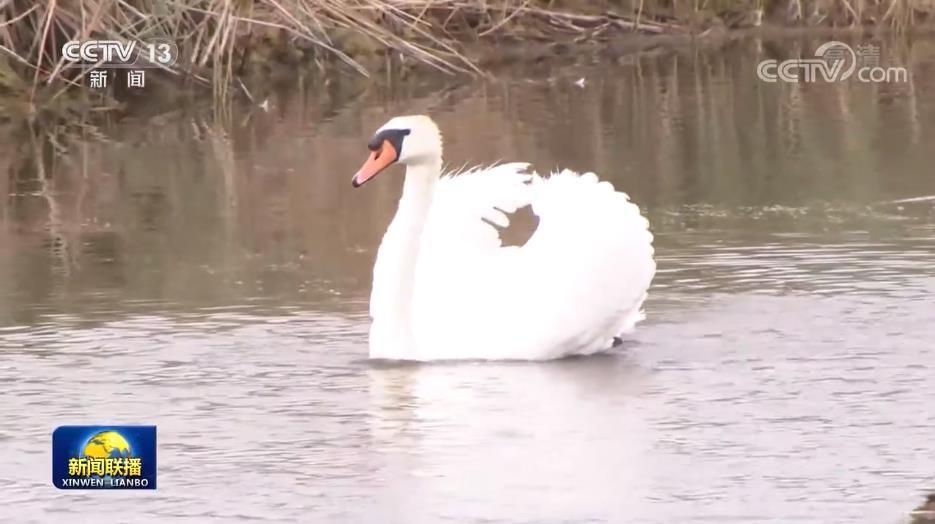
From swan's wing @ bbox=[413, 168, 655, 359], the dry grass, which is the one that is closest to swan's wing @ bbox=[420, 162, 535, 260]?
swan's wing @ bbox=[413, 168, 655, 359]

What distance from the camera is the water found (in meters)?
6.90

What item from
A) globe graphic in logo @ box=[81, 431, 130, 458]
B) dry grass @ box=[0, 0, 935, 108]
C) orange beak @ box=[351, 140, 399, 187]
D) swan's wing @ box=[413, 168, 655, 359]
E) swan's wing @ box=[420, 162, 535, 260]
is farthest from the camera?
dry grass @ box=[0, 0, 935, 108]

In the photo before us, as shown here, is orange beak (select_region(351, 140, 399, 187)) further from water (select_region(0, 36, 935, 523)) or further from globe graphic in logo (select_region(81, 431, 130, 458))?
globe graphic in logo (select_region(81, 431, 130, 458))

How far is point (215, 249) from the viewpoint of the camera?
1198 centimetres

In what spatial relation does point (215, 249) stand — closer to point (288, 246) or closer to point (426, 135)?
point (288, 246)

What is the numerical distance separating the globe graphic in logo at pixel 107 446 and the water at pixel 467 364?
18 centimetres

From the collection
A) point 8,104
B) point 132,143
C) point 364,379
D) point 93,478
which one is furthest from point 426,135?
point 8,104

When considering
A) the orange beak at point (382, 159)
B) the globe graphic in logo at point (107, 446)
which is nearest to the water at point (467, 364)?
the globe graphic in logo at point (107, 446)

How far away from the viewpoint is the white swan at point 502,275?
8938mm

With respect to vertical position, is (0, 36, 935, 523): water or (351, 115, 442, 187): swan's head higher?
(351, 115, 442, 187): swan's head

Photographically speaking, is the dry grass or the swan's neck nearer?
the swan's neck

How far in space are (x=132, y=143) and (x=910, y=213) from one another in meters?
7.26

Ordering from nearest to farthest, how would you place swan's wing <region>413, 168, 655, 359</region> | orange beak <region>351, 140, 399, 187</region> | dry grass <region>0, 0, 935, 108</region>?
swan's wing <region>413, 168, 655, 359</region> < orange beak <region>351, 140, 399, 187</region> < dry grass <region>0, 0, 935, 108</region>

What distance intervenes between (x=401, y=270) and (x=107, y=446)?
2154 mm
